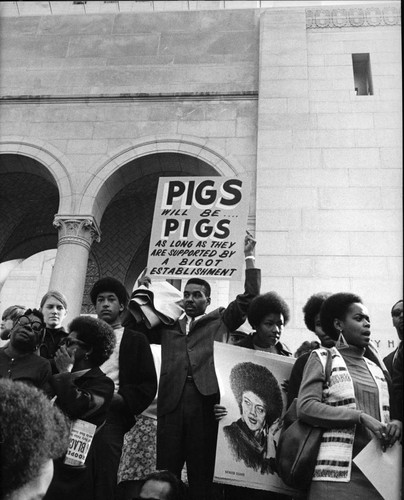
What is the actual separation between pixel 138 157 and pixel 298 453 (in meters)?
8.40

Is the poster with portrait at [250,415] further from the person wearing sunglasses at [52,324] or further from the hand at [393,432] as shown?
the person wearing sunglasses at [52,324]

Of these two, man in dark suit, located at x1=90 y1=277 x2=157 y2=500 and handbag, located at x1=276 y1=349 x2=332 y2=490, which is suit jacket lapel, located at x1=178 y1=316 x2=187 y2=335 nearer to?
man in dark suit, located at x1=90 y1=277 x2=157 y2=500

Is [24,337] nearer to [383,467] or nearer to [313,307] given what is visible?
[313,307]

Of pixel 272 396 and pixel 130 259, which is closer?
pixel 272 396

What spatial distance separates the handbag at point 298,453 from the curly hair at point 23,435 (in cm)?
148

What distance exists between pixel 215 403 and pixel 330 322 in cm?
107

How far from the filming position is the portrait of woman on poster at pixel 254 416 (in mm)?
3250

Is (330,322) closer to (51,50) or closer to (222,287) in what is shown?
(51,50)

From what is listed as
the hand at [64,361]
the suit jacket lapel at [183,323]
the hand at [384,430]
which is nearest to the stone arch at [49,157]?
the suit jacket lapel at [183,323]

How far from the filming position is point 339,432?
8.87 feet

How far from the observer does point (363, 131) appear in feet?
32.3

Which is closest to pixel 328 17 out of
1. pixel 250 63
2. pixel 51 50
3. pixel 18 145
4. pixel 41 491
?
pixel 250 63

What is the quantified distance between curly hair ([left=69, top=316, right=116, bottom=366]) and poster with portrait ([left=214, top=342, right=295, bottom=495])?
2.40 ft

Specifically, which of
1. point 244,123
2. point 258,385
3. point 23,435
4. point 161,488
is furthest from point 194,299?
point 244,123
